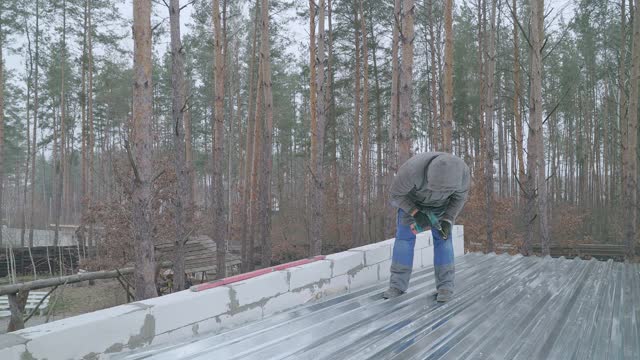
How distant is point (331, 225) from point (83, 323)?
17375 millimetres

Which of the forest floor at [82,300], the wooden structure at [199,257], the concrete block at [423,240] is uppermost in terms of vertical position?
the concrete block at [423,240]

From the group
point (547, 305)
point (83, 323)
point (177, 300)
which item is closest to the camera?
point (83, 323)

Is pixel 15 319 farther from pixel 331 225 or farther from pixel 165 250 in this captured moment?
pixel 331 225

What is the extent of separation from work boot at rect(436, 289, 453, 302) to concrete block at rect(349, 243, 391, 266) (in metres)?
0.90

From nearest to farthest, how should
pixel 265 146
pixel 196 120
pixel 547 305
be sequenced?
pixel 547 305
pixel 265 146
pixel 196 120

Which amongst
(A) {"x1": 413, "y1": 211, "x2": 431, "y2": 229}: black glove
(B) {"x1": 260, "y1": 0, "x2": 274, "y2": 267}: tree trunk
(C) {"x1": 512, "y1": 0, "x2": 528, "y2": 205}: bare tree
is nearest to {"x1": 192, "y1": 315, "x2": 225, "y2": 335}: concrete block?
(A) {"x1": 413, "y1": 211, "x2": 431, "y2": 229}: black glove

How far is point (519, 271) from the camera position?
15.7 ft

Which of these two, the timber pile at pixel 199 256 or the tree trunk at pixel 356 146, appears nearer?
the timber pile at pixel 199 256

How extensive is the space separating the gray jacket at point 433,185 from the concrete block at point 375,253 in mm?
943

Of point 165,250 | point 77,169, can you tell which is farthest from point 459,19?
point 77,169

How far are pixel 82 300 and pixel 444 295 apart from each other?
12.4 meters

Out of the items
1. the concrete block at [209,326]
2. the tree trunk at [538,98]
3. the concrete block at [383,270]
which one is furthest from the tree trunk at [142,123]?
the tree trunk at [538,98]

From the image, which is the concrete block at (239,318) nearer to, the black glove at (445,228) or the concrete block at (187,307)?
the concrete block at (187,307)

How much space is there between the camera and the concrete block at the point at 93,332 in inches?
70.2
